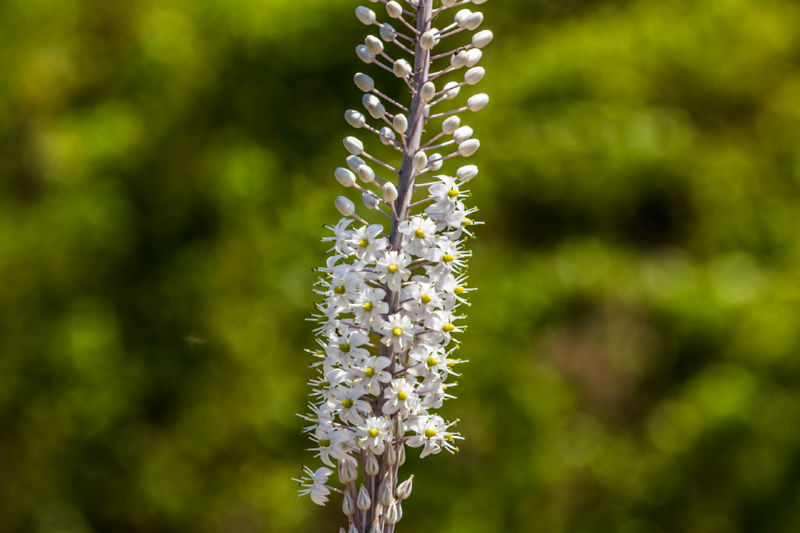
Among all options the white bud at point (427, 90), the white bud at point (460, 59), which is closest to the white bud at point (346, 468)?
the white bud at point (427, 90)

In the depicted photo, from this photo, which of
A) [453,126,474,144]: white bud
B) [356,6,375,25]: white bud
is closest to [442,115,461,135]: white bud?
[453,126,474,144]: white bud

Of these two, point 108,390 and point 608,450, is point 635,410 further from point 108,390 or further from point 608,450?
point 108,390

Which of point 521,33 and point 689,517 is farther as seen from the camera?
point 521,33

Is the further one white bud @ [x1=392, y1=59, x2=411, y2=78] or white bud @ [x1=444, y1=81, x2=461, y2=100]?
white bud @ [x1=444, y1=81, x2=461, y2=100]

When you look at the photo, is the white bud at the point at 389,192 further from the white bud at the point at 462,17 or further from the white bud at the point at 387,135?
the white bud at the point at 462,17

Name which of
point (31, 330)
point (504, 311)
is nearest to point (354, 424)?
point (504, 311)

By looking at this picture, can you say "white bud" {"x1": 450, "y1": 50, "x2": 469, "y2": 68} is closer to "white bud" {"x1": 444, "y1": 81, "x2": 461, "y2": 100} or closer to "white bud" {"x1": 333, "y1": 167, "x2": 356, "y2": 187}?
"white bud" {"x1": 444, "y1": 81, "x2": 461, "y2": 100}
